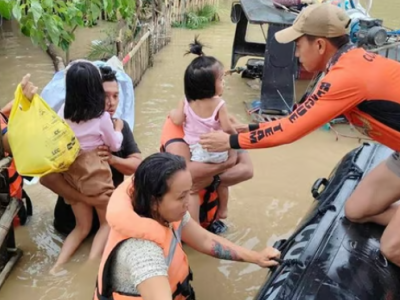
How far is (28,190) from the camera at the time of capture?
425 centimetres

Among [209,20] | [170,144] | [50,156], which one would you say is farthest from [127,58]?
[209,20]

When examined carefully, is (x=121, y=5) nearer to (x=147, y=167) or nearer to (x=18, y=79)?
(x=18, y=79)

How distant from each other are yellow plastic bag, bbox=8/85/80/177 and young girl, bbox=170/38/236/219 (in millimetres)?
718

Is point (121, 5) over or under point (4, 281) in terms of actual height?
over

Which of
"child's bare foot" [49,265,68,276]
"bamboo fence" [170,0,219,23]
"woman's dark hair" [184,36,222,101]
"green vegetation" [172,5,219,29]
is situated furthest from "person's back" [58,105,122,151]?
"green vegetation" [172,5,219,29]

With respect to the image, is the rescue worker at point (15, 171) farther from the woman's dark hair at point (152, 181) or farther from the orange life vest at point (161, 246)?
the woman's dark hair at point (152, 181)

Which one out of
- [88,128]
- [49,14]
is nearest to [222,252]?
[88,128]

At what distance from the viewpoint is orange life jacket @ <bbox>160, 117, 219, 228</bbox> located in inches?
134

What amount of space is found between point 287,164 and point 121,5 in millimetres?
2416

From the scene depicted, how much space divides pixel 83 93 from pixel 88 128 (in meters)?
0.21

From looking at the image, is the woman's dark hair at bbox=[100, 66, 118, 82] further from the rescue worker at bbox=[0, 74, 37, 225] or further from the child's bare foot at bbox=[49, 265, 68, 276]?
the child's bare foot at bbox=[49, 265, 68, 276]

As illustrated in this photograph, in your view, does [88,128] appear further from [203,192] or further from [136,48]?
[136,48]

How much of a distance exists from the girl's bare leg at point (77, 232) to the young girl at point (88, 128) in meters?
0.02

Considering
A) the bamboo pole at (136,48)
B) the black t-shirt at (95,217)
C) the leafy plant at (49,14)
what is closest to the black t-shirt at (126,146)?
the black t-shirt at (95,217)
